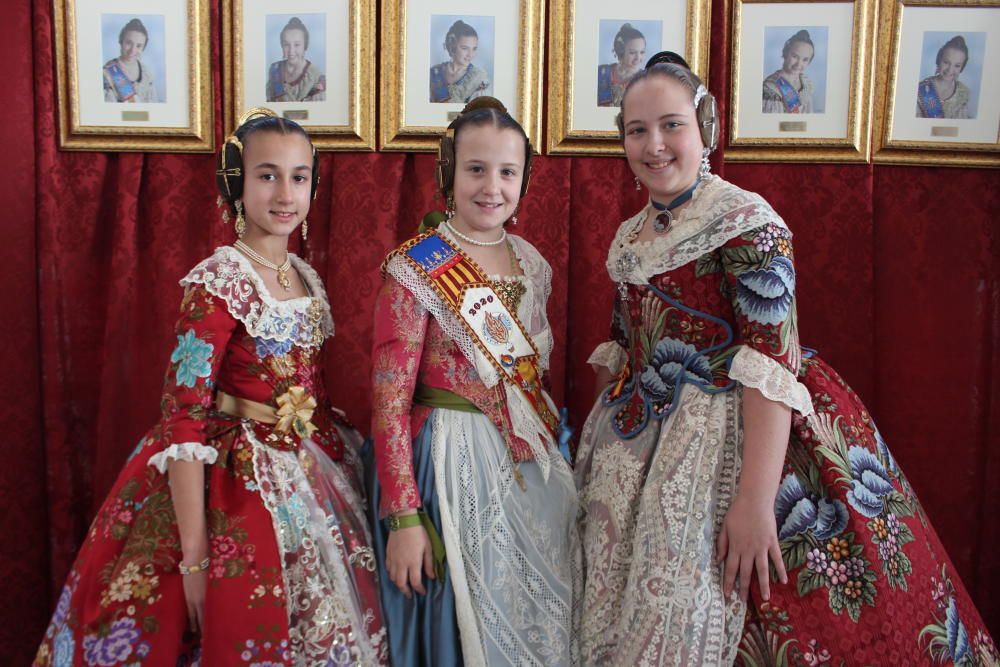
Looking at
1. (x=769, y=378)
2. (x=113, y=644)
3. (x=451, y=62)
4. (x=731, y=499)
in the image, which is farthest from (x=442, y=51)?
(x=113, y=644)

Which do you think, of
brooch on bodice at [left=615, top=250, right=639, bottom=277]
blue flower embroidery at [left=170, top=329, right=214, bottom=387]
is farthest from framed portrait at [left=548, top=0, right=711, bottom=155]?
blue flower embroidery at [left=170, top=329, right=214, bottom=387]

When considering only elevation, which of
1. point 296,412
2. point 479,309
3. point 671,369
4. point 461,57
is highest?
point 461,57

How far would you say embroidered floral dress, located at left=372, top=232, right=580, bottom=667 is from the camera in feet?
4.88

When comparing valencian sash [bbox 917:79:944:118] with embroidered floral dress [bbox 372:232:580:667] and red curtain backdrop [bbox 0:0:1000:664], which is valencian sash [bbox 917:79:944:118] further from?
embroidered floral dress [bbox 372:232:580:667]

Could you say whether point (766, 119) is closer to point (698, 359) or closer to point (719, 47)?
point (719, 47)

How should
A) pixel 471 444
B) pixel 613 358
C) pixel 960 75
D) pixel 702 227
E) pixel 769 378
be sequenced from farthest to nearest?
1. pixel 960 75
2. pixel 613 358
3. pixel 471 444
4. pixel 702 227
5. pixel 769 378

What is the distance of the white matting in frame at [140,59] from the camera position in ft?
7.11

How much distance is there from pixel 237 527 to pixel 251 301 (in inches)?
17.6

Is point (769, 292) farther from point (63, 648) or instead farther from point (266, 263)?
point (63, 648)

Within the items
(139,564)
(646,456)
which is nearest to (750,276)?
(646,456)

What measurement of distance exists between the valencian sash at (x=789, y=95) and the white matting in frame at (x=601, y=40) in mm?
211

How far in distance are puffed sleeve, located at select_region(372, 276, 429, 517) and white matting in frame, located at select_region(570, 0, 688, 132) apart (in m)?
0.86

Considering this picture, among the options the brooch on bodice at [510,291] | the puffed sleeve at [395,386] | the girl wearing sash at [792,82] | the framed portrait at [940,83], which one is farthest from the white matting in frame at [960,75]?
the puffed sleeve at [395,386]

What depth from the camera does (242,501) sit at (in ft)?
4.86
